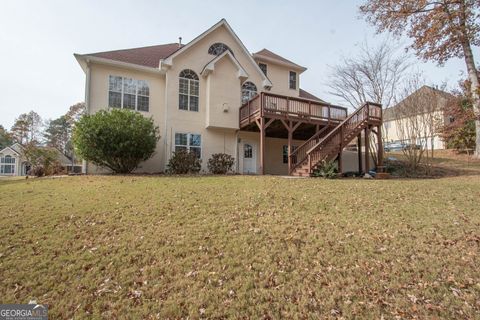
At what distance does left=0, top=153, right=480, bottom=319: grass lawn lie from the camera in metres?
2.82

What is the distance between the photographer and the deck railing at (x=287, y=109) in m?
12.7

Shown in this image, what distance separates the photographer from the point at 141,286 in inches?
125

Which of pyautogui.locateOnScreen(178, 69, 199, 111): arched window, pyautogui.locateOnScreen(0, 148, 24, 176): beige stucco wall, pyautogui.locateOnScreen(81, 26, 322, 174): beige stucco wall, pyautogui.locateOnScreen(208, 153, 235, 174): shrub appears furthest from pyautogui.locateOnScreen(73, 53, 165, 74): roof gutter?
pyautogui.locateOnScreen(0, 148, 24, 176): beige stucco wall

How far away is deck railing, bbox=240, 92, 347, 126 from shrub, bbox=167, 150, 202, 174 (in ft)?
12.5

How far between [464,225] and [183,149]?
11.9 meters

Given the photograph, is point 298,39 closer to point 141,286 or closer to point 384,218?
point 384,218

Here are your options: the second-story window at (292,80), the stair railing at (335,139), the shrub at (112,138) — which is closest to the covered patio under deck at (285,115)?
the stair railing at (335,139)

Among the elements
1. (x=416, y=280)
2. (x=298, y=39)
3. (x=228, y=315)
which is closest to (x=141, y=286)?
(x=228, y=315)

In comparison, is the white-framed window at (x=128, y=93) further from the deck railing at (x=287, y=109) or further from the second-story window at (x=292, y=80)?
the second-story window at (x=292, y=80)

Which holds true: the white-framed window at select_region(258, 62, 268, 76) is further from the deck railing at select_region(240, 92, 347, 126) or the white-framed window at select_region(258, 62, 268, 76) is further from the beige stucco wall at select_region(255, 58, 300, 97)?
the deck railing at select_region(240, 92, 347, 126)

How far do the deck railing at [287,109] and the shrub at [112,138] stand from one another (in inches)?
225

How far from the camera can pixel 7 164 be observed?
31.4 metres

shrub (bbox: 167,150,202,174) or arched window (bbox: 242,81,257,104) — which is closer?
shrub (bbox: 167,150,202,174)

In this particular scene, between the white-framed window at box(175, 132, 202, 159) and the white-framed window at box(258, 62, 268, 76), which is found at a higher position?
the white-framed window at box(258, 62, 268, 76)
